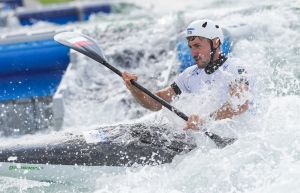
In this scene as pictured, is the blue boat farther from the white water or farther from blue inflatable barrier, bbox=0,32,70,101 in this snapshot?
the white water

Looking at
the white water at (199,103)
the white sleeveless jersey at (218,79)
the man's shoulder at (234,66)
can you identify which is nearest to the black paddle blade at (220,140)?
the white water at (199,103)

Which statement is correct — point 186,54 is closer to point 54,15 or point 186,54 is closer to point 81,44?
point 81,44

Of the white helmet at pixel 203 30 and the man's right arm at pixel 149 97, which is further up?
the white helmet at pixel 203 30

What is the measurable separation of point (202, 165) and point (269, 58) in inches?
129

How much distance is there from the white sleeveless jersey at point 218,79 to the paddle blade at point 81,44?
89cm

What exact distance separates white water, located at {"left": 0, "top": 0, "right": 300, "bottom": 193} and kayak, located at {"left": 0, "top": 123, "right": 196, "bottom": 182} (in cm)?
7

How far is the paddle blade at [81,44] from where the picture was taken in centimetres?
498

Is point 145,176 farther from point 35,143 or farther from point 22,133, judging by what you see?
point 22,133

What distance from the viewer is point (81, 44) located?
5066mm

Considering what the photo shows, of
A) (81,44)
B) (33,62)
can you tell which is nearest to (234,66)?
(81,44)

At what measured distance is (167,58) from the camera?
8.16 m

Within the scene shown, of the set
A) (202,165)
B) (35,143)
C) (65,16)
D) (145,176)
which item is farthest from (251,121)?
(65,16)

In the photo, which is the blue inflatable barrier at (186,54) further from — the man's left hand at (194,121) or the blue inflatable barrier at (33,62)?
the man's left hand at (194,121)

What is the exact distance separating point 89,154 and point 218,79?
3.91 feet
